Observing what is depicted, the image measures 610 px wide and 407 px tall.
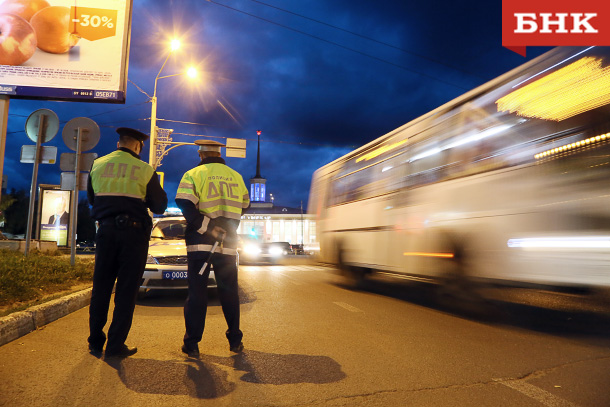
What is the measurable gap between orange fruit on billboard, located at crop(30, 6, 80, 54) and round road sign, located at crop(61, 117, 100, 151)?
310 centimetres

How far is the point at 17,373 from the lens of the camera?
11.2 feet

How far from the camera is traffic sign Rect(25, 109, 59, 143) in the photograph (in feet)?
28.7

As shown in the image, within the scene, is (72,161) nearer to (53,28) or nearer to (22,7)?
(53,28)

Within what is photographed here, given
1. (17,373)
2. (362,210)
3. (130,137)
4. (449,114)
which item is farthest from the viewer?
(362,210)

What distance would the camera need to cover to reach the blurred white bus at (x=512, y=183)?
15.5ft

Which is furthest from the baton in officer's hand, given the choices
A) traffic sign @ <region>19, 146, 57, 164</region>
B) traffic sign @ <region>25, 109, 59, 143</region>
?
traffic sign @ <region>19, 146, 57, 164</region>

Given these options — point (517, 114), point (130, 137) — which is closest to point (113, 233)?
point (130, 137)

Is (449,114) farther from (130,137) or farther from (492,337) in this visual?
(130,137)

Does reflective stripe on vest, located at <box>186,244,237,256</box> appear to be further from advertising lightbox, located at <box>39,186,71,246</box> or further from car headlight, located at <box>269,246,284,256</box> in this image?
car headlight, located at <box>269,246,284,256</box>

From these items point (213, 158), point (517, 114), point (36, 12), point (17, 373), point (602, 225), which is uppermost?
point (36, 12)

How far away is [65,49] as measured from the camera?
1138 cm

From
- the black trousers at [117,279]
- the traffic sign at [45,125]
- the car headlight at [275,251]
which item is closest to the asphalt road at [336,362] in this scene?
the black trousers at [117,279]

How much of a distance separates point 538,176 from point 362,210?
16.1 feet

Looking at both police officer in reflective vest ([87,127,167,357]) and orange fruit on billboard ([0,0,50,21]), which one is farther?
orange fruit on billboard ([0,0,50,21])
